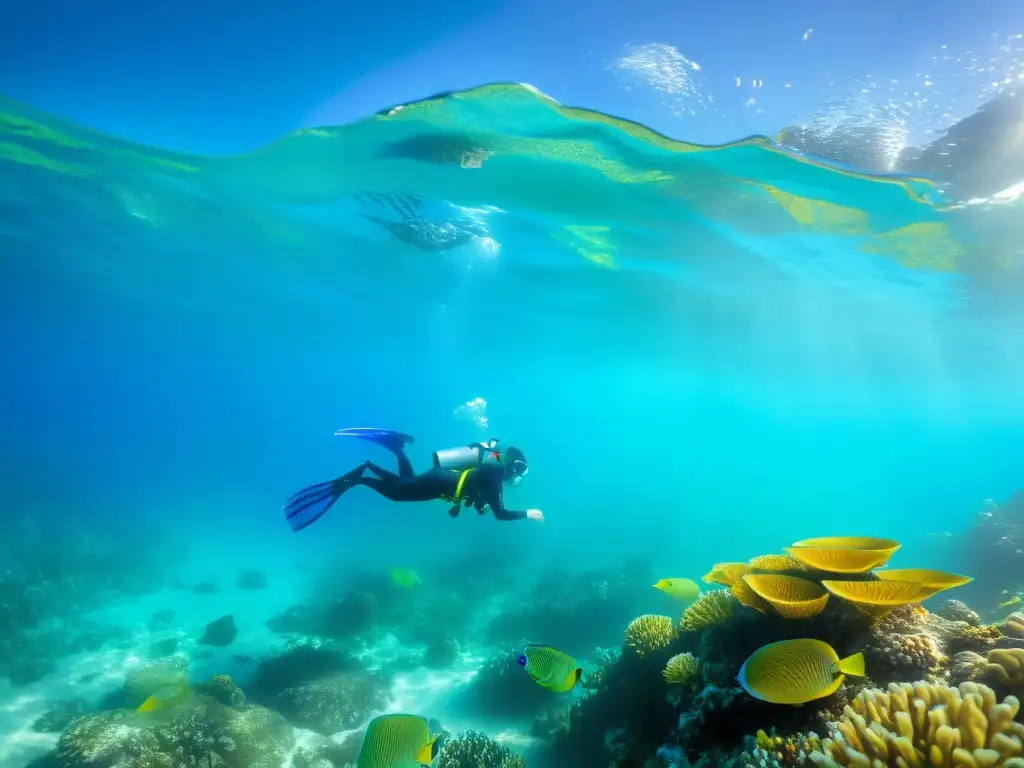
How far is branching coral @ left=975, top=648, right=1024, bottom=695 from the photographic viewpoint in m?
3.07

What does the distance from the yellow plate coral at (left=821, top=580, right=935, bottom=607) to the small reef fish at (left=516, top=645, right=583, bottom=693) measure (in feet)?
6.43

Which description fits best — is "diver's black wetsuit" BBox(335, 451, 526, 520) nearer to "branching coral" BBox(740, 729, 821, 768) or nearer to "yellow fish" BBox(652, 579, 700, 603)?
"yellow fish" BBox(652, 579, 700, 603)

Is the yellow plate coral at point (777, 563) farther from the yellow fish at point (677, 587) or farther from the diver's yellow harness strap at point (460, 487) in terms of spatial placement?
the diver's yellow harness strap at point (460, 487)

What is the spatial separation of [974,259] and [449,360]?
177ft

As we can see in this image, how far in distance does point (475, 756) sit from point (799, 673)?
17.0 ft

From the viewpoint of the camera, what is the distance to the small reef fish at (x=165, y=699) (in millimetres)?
7910

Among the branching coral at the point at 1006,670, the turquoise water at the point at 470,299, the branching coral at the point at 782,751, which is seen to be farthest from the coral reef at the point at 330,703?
the branching coral at the point at 1006,670

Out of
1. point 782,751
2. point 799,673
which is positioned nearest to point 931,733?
point 799,673

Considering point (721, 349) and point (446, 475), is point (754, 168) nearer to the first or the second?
point (446, 475)

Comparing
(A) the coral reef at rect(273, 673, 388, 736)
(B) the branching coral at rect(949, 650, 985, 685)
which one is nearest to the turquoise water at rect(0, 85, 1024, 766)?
(A) the coral reef at rect(273, 673, 388, 736)

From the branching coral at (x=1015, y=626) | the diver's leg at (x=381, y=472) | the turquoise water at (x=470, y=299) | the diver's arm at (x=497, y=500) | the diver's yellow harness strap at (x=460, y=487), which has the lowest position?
the branching coral at (x=1015, y=626)

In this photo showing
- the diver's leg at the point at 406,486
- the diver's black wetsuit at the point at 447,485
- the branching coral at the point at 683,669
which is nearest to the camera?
the branching coral at the point at 683,669

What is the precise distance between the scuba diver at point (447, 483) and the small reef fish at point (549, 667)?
3353mm

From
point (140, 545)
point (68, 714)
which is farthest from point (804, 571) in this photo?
point (140, 545)
